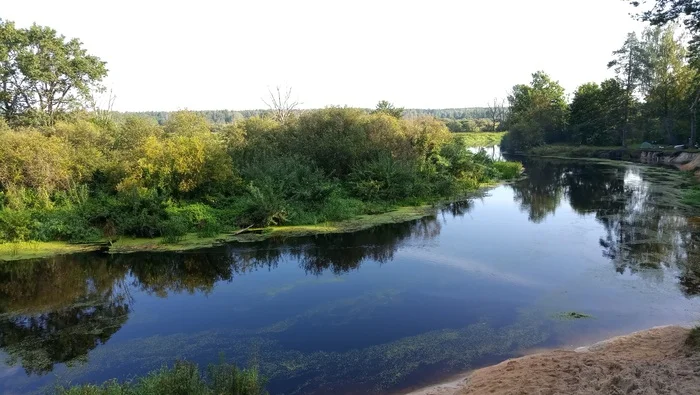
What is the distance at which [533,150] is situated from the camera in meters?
62.3

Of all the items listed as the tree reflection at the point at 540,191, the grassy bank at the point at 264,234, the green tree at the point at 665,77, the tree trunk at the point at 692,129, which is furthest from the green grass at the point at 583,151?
the grassy bank at the point at 264,234

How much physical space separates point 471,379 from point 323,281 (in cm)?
672

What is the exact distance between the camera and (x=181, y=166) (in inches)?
792

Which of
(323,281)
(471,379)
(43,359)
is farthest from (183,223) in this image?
(471,379)

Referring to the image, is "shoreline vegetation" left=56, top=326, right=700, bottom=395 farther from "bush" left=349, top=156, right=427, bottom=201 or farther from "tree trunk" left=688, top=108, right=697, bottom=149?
"tree trunk" left=688, top=108, right=697, bottom=149

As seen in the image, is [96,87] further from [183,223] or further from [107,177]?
[183,223]

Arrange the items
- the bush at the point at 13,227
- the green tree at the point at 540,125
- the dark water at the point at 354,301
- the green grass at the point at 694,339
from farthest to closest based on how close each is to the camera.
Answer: the green tree at the point at 540,125 < the bush at the point at 13,227 < the dark water at the point at 354,301 < the green grass at the point at 694,339

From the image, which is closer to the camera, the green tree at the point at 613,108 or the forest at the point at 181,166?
the forest at the point at 181,166

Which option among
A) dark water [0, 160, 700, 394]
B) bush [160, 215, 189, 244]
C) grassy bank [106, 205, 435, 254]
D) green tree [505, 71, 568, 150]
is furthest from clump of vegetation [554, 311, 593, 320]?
green tree [505, 71, 568, 150]

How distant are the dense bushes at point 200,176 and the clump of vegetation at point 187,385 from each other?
1117 cm

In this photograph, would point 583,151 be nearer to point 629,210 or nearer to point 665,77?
point 665,77

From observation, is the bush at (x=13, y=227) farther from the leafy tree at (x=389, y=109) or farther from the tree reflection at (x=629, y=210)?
the leafy tree at (x=389, y=109)

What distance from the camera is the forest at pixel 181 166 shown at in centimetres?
1861

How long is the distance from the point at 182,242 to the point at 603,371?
14.8 metres
